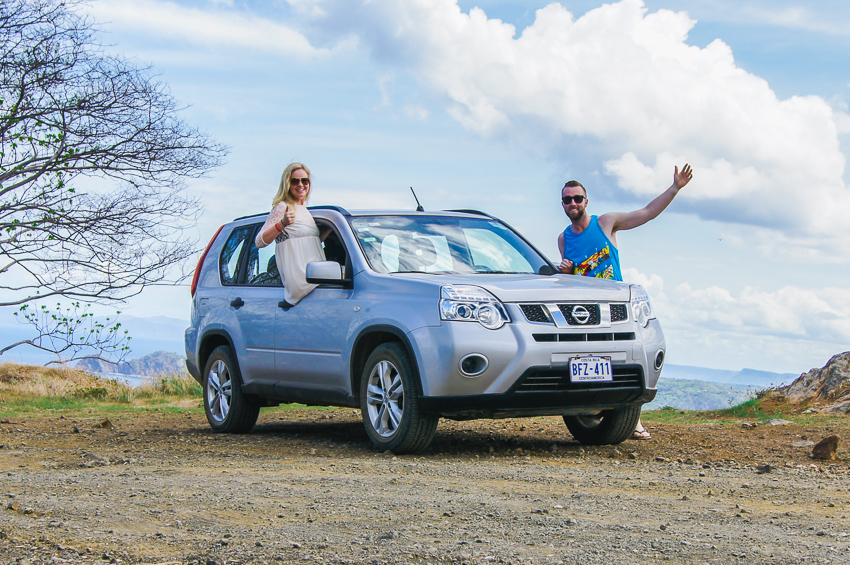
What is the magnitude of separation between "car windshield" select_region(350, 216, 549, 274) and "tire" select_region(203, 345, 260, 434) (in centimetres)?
222

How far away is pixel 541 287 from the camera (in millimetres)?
7156

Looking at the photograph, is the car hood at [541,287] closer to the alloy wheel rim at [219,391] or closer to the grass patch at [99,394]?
the alloy wheel rim at [219,391]

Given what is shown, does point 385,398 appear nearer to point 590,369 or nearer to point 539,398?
point 539,398

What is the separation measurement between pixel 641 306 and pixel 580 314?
0.82m

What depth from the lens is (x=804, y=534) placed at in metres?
4.57

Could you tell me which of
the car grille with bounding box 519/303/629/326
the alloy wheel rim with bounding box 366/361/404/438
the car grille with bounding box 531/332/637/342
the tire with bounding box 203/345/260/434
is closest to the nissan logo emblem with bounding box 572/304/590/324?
the car grille with bounding box 519/303/629/326

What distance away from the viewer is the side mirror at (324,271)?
7.42 metres

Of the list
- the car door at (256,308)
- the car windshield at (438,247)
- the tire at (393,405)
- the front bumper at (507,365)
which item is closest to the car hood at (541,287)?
the front bumper at (507,365)

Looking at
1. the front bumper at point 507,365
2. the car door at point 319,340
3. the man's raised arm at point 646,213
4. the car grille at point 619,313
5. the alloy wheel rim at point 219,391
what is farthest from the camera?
the alloy wheel rim at point 219,391

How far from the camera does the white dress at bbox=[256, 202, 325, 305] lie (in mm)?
8266

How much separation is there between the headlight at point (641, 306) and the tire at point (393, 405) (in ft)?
6.05

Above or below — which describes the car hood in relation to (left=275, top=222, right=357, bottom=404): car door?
above

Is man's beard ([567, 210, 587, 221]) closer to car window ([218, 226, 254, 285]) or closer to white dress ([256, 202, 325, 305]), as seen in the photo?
white dress ([256, 202, 325, 305])

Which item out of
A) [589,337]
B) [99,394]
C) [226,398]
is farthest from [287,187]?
[99,394]
